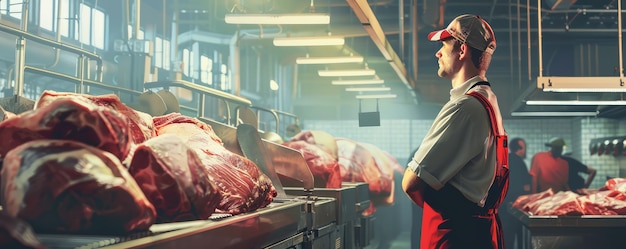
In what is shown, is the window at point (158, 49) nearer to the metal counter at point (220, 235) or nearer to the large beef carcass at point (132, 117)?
the metal counter at point (220, 235)

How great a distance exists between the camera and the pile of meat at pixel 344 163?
558 centimetres

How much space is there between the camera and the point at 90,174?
162 centimetres

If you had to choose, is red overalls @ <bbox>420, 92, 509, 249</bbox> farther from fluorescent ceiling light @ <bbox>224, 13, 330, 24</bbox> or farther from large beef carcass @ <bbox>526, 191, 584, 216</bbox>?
fluorescent ceiling light @ <bbox>224, 13, 330, 24</bbox>

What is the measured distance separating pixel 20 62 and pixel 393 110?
9.77 metres

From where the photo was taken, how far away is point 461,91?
10.8 ft

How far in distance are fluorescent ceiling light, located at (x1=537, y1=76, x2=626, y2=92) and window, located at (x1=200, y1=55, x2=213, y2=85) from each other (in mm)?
9460

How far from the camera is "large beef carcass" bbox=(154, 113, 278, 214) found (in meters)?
2.65

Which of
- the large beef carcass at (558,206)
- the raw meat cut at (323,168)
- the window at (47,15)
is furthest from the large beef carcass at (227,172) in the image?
the window at (47,15)

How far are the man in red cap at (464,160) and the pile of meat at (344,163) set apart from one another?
7.52ft

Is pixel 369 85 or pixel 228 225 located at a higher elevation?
pixel 369 85

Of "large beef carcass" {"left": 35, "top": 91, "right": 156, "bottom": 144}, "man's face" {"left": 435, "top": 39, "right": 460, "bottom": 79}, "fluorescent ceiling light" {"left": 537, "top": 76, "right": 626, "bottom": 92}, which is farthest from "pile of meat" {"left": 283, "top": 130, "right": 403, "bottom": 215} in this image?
"large beef carcass" {"left": 35, "top": 91, "right": 156, "bottom": 144}

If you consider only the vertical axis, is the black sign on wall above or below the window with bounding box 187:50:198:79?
below

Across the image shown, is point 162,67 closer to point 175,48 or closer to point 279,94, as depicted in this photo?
point 175,48

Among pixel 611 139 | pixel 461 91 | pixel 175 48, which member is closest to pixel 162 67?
pixel 175 48
